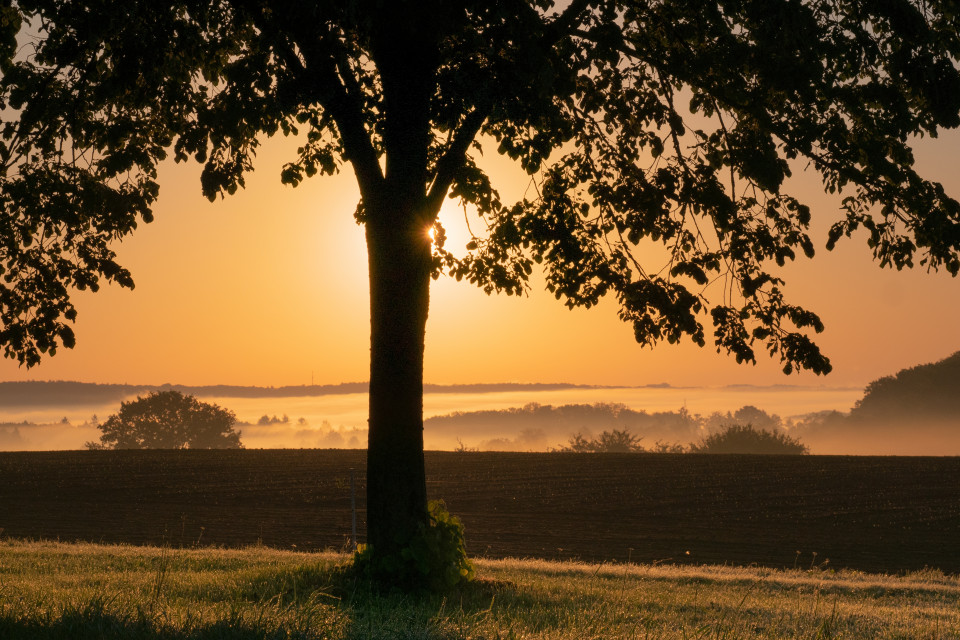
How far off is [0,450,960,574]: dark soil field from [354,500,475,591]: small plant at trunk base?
212 inches

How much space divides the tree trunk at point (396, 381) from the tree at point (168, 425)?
71420 mm

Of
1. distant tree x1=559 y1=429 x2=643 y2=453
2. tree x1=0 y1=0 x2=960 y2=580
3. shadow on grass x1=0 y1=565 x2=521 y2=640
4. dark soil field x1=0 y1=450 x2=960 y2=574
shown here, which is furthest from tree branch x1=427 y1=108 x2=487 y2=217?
distant tree x1=559 y1=429 x2=643 y2=453

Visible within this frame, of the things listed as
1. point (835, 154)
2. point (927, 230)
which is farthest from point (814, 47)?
point (927, 230)

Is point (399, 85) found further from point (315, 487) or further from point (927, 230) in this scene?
point (315, 487)

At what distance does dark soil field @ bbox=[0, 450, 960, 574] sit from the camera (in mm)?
22469

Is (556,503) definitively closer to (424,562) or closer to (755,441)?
(424,562)

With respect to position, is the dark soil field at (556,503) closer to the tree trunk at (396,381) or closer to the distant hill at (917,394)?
the tree trunk at (396,381)

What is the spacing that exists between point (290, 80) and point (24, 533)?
17.5 meters

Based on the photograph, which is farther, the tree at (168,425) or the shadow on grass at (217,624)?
the tree at (168,425)

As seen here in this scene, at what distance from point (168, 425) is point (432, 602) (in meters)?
76.5

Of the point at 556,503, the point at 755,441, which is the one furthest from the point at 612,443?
the point at 556,503

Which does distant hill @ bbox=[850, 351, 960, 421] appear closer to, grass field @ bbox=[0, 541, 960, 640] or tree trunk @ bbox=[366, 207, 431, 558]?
grass field @ bbox=[0, 541, 960, 640]

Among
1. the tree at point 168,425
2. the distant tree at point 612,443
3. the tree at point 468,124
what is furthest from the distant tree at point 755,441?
the tree at point 468,124

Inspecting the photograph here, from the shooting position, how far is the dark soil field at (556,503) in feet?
73.7
